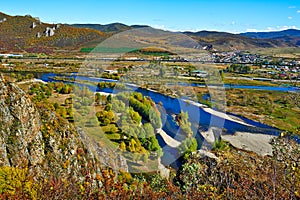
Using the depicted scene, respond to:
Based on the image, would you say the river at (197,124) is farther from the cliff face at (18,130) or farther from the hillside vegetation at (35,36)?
the hillside vegetation at (35,36)

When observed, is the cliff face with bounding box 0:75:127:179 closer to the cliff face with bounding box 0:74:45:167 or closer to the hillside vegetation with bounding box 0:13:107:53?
the cliff face with bounding box 0:74:45:167

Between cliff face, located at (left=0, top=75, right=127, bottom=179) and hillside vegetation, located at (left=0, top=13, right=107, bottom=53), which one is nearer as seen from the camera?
cliff face, located at (left=0, top=75, right=127, bottom=179)

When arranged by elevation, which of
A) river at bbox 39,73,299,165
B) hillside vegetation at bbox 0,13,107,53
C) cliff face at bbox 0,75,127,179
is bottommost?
river at bbox 39,73,299,165

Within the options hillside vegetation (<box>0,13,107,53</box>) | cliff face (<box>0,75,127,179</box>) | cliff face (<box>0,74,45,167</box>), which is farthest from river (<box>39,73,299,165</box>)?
hillside vegetation (<box>0,13,107,53</box>)

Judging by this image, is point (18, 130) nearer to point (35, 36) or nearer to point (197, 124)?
point (197, 124)

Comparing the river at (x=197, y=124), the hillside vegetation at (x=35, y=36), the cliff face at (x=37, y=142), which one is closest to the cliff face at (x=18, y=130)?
the cliff face at (x=37, y=142)

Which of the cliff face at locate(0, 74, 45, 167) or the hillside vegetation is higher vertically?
the hillside vegetation

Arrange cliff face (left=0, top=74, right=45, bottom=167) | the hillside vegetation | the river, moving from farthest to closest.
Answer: the hillside vegetation < the river < cliff face (left=0, top=74, right=45, bottom=167)

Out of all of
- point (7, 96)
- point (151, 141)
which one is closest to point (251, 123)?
point (151, 141)

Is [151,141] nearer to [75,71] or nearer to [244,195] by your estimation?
[244,195]
